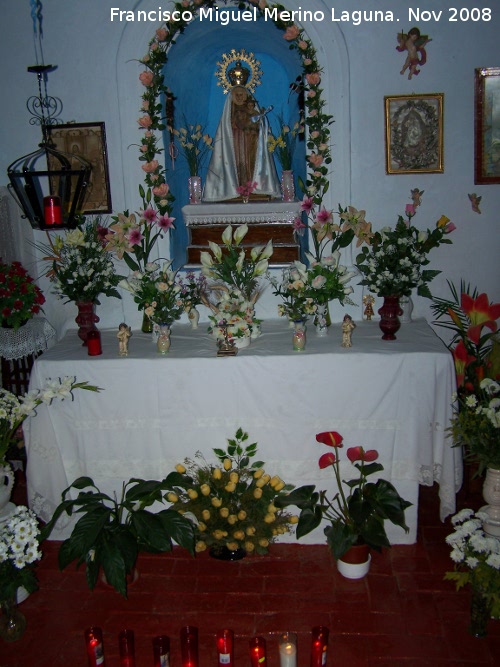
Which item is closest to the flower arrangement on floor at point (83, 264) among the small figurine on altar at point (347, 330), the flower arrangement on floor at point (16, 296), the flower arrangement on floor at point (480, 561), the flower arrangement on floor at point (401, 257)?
the flower arrangement on floor at point (16, 296)

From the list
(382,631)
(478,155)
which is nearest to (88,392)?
(382,631)

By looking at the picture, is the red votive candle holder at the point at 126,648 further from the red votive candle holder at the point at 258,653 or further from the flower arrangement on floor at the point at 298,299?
the flower arrangement on floor at the point at 298,299

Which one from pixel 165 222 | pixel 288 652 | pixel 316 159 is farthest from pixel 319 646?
pixel 316 159

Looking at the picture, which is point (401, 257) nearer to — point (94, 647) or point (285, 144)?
point (285, 144)

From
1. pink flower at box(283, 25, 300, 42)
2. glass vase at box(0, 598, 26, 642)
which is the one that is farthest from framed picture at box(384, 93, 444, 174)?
glass vase at box(0, 598, 26, 642)

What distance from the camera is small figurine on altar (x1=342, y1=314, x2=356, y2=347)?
416cm

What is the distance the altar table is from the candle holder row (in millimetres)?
1382

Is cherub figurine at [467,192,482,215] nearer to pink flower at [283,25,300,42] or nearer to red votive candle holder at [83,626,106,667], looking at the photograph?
pink flower at [283,25,300,42]

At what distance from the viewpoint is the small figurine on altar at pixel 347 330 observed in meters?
4.16

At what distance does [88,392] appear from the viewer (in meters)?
4.26

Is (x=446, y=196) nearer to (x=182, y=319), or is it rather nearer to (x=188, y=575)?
(x=182, y=319)

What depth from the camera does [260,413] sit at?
4238mm

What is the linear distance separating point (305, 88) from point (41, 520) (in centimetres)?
359

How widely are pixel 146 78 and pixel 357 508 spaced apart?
3.17m
